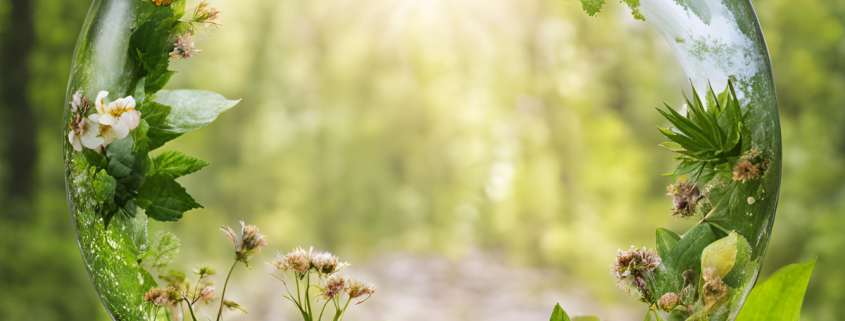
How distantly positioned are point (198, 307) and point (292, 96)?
0.19m

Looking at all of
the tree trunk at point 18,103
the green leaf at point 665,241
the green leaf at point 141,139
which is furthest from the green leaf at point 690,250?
the tree trunk at point 18,103

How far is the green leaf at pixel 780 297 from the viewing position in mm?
718

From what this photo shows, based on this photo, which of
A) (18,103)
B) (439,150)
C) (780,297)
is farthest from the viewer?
(18,103)

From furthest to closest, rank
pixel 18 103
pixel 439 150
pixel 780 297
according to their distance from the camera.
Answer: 1. pixel 18 103
2. pixel 780 297
3. pixel 439 150

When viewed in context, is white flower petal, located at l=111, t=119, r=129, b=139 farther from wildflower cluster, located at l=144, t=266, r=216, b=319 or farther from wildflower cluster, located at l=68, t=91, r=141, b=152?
wildflower cluster, located at l=144, t=266, r=216, b=319

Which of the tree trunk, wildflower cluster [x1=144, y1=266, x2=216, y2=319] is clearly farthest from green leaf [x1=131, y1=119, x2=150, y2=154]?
the tree trunk

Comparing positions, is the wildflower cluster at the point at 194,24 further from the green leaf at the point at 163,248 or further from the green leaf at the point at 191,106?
the green leaf at the point at 163,248

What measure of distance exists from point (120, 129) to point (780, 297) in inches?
25.8

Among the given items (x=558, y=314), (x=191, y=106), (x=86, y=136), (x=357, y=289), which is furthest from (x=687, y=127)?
(x=86, y=136)

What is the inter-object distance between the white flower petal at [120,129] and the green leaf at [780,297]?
24.8 inches

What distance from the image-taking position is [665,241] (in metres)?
0.55

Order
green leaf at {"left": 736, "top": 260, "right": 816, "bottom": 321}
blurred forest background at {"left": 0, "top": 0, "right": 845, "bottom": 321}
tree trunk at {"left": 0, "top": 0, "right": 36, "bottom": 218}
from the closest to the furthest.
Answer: blurred forest background at {"left": 0, "top": 0, "right": 845, "bottom": 321} → green leaf at {"left": 736, "top": 260, "right": 816, "bottom": 321} → tree trunk at {"left": 0, "top": 0, "right": 36, "bottom": 218}

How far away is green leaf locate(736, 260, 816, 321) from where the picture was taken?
718 millimetres

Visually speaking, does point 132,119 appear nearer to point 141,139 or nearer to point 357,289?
point 141,139
